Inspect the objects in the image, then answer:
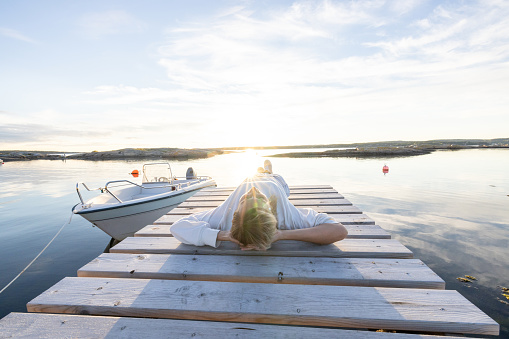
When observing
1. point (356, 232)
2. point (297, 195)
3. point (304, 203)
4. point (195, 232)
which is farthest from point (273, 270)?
point (297, 195)

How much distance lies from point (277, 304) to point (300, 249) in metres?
1.21

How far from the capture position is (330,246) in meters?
3.37

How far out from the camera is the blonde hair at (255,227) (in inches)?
97.5

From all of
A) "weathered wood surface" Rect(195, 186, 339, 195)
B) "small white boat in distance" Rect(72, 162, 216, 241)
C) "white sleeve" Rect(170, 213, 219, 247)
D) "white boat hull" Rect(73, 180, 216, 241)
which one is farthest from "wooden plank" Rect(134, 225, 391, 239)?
"weathered wood surface" Rect(195, 186, 339, 195)

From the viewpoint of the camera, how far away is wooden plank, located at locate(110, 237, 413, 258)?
10.4 feet

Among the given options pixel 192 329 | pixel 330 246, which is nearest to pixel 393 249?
pixel 330 246

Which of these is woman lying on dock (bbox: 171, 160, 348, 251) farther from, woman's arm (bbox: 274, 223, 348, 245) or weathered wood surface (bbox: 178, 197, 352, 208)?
weathered wood surface (bbox: 178, 197, 352, 208)

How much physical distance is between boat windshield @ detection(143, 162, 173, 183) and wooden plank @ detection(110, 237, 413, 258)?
8115 millimetres

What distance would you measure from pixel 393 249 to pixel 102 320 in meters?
3.51

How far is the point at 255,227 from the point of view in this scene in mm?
2529

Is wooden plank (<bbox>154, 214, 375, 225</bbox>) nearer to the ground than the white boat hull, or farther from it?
farther from it

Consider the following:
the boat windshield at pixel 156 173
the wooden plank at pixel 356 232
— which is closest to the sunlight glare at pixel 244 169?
the boat windshield at pixel 156 173

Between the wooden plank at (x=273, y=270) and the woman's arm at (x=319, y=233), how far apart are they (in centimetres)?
27

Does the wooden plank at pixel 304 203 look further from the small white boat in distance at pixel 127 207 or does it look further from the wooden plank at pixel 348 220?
the small white boat in distance at pixel 127 207
